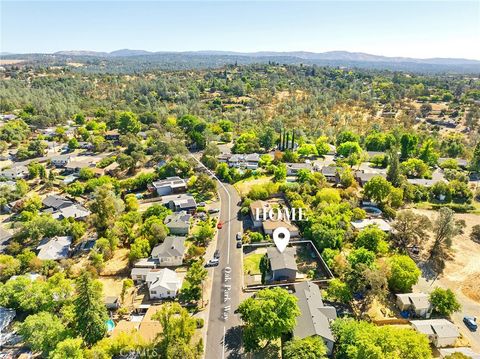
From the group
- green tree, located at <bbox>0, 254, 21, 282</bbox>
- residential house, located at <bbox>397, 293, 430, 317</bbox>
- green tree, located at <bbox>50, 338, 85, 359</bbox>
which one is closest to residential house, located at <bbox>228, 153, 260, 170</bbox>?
residential house, located at <bbox>397, 293, 430, 317</bbox>

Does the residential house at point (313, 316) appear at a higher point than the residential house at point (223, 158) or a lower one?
higher

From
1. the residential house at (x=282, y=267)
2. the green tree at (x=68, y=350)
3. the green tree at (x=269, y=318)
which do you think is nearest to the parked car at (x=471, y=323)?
the residential house at (x=282, y=267)

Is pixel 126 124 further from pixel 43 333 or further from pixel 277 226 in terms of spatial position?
pixel 43 333

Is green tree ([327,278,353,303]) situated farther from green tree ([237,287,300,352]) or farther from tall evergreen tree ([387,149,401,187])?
tall evergreen tree ([387,149,401,187])

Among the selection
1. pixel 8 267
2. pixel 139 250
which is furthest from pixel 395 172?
pixel 8 267

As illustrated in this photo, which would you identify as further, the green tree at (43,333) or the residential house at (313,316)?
the residential house at (313,316)

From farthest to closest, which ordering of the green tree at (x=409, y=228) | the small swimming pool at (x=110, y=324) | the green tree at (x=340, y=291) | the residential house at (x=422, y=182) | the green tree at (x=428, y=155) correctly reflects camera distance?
the green tree at (x=428, y=155) < the residential house at (x=422, y=182) < the green tree at (x=409, y=228) < the green tree at (x=340, y=291) < the small swimming pool at (x=110, y=324)

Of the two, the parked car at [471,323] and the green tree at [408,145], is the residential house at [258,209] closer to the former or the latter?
the parked car at [471,323]
